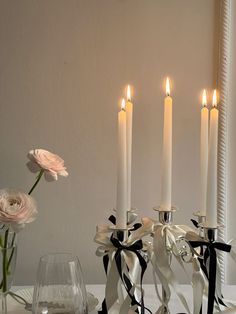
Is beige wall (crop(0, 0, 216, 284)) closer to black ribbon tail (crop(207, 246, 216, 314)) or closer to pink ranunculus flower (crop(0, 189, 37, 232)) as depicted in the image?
pink ranunculus flower (crop(0, 189, 37, 232))

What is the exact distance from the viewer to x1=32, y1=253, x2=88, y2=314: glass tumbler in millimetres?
692

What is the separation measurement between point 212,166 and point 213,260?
0.15 m

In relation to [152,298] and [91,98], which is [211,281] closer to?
[152,298]

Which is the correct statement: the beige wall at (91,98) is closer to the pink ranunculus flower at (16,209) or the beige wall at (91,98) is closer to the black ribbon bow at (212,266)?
the pink ranunculus flower at (16,209)

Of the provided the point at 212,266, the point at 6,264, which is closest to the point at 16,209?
the point at 6,264

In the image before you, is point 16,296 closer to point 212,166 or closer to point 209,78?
point 212,166

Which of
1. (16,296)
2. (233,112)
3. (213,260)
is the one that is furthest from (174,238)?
(233,112)

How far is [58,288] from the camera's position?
0.70 meters

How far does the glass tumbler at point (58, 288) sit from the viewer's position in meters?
0.69

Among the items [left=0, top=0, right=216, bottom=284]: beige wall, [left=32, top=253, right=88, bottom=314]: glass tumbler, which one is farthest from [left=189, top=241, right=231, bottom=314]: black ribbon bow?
[left=0, top=0, right=216, bottom=284]: beige wall

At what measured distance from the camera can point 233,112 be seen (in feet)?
3.72

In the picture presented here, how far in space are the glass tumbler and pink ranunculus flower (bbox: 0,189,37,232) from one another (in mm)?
103

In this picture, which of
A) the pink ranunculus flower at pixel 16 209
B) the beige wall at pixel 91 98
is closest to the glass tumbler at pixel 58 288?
the pink ranunculus flower at pixel 16 209

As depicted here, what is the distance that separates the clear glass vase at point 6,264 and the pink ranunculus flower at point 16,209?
0.04 metres
